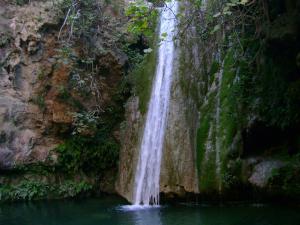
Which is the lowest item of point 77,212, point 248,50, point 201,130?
point 77,212

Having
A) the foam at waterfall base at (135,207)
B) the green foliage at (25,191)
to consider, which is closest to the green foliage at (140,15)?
the foam at waterfall base at (135,207)

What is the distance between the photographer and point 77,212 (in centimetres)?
939

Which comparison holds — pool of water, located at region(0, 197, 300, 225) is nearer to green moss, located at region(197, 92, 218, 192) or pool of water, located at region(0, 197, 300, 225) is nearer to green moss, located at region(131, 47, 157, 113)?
green moss, located at region(197, 92, 218, 192)

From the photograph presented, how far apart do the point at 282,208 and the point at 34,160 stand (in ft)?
21.7

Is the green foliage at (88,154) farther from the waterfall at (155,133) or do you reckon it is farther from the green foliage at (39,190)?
the waterfall at (155,133)

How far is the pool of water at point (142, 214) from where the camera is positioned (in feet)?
24.2

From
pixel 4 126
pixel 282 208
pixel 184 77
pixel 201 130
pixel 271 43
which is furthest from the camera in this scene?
pixel 4 126

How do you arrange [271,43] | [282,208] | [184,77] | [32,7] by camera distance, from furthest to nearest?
[32,7], [184,77], [282,208], [271,43]

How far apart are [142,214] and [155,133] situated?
2103mm

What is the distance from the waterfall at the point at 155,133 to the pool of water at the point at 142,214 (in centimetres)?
50

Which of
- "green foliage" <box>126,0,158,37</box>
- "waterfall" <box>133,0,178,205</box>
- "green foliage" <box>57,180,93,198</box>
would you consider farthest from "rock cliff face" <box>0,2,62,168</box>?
"green foliage" <box>126,0,158,37</box>

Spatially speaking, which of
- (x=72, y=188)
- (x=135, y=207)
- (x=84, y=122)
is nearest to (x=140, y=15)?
(x=135, y=207)

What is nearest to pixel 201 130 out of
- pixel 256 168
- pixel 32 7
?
pixel 256 168

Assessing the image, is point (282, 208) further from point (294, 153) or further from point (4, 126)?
point (4, 126)
